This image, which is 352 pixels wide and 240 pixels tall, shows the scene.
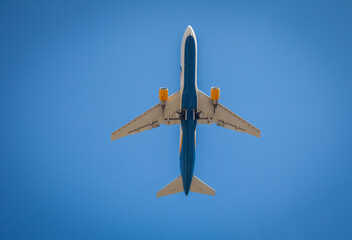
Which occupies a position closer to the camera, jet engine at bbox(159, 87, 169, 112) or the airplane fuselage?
the airplane fuselage

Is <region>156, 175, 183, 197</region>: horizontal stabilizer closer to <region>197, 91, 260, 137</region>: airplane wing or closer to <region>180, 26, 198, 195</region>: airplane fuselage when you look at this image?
<region>180, 26, 198, 195</region>: airplane fuselage

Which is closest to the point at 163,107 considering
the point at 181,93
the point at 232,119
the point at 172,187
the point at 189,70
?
the point at 181,93

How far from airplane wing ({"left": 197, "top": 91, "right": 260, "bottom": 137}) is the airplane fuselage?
1.83 meters

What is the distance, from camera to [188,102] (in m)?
36.6

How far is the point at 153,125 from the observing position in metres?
39.6

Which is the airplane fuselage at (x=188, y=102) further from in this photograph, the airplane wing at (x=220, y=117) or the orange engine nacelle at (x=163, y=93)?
the airplane wing at (x=220, y=117)

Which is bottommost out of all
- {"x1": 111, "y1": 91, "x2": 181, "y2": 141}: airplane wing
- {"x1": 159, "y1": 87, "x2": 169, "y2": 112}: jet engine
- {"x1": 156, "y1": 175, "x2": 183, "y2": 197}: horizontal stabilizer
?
{"x1": 156, "y1": 175, "x2": 183, "y2": 197}: horizontal stabilizer

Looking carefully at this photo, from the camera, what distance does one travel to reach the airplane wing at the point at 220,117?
3894 centimetres

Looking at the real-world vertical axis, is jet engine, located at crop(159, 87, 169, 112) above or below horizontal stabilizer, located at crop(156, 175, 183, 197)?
above

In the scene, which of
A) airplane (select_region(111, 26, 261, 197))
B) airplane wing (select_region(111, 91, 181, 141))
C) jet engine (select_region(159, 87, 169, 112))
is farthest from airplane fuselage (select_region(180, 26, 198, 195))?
airplane wing (select_region(111, 91, 181, 141))

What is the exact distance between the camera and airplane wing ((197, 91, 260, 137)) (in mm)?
38938

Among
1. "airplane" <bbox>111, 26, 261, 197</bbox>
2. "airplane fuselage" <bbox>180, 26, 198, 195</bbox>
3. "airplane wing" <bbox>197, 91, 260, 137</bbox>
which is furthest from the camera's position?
"airplane wing" <bbox>197, 91, 260, 137</bbox>

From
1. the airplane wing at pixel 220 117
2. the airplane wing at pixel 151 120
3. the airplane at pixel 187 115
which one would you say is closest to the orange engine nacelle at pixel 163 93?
the airplane at pixel 187 115

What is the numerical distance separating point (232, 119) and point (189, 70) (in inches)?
335
